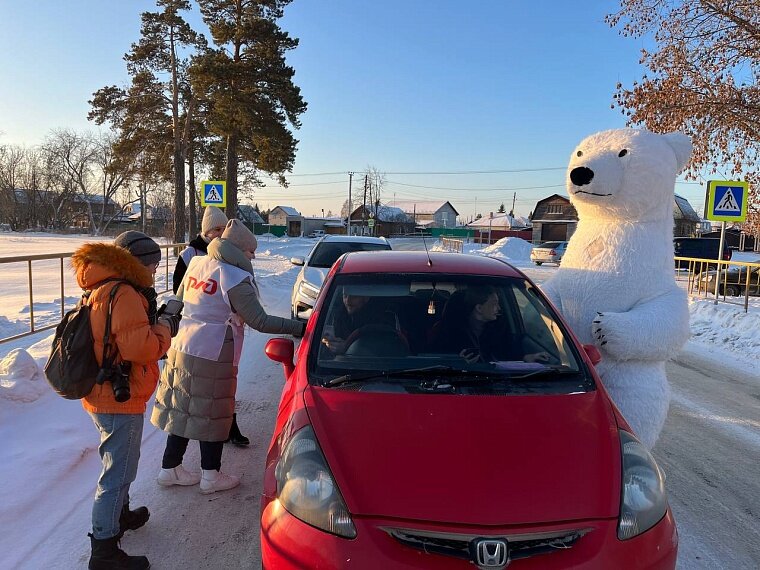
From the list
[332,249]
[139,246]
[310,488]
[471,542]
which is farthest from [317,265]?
[471,542]

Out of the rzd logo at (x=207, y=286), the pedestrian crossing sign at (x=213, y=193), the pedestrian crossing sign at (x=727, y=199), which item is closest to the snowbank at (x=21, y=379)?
the rzd logo at (x=207, y=286)

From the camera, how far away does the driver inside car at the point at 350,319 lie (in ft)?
9.42

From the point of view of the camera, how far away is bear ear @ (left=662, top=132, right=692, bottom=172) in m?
4.02

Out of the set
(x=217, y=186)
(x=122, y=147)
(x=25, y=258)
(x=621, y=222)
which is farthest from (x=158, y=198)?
(x=621, y=222)

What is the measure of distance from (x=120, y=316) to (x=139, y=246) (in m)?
0.47

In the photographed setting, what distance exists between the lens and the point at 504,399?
7.74 ft

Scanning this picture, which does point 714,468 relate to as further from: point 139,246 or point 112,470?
point 139,246

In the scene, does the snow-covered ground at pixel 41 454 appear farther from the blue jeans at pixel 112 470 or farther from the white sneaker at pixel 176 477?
the blue jeans at pixel 112 470

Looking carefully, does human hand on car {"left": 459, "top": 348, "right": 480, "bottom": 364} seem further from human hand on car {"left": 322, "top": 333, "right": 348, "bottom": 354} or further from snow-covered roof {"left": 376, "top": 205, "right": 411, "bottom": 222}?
snow-covered roof {"left": 376, "top": 205, "right": 411, "bottom": 222}

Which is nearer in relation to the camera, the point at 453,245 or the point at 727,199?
the point at 727,199

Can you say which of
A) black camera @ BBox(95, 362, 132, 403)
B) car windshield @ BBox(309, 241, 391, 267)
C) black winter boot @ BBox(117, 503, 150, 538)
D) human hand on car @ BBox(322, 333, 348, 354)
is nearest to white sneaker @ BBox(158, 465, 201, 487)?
black winter boot @ BBox(117, 503, 150, 538)

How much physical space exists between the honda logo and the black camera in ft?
5.85

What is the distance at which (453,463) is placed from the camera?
6.56 ft

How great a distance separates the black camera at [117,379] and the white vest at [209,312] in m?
0.69
